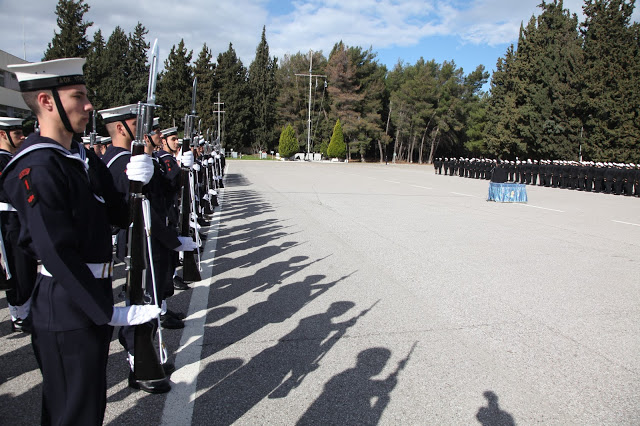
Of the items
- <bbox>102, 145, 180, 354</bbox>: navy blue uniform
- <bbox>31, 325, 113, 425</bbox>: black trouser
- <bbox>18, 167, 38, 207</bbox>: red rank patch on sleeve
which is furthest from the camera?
<bbox>102, 145, 180, 354</bbox>: navy blue uniform

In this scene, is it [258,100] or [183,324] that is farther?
[258,100]

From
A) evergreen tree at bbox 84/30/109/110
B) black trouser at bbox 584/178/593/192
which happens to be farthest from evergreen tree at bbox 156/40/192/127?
black trouser at bbox 584/178/593/192

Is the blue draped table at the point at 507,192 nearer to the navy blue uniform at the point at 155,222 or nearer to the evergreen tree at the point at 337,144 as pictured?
the navy blue uniform at the point at 155,222

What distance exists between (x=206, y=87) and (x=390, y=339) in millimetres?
75198

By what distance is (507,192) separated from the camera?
18703 millimetres

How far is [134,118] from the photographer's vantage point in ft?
13.2

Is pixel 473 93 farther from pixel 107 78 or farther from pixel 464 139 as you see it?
pixel 107 78

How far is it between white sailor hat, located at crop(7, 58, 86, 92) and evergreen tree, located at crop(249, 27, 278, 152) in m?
80.2

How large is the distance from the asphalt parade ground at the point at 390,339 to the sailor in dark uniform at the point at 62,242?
43.5 inches

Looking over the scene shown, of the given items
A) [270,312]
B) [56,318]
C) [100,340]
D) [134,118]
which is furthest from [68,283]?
[270,312]

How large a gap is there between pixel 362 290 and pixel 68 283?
4.56 metres

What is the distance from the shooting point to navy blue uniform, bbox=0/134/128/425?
2.14 meters

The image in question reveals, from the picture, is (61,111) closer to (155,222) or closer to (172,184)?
(155,222)

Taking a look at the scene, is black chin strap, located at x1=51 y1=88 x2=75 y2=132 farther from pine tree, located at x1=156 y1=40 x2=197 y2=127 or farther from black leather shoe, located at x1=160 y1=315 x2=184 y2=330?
pine tree, located at x1=156 y1=40 x2=197 y2=127
